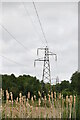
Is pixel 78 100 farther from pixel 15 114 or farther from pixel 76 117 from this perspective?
pixel 15 114

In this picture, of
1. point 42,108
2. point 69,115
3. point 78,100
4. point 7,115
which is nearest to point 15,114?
point 7,115

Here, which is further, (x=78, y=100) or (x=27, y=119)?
(x=78, y=100)

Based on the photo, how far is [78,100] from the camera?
12.0 ft

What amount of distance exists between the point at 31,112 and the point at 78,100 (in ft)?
2.65

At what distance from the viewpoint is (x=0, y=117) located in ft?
11.1

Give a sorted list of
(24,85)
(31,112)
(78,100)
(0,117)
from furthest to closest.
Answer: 1. (24,85)
2. (78,100)
3. (0,117)
4. (31,112)

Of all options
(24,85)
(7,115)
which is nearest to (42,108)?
(7,115)

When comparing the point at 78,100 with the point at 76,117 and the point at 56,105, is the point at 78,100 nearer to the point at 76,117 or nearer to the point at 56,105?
the point at 76,117

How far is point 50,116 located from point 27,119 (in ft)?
0.93

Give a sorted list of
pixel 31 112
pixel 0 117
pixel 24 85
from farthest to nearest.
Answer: pixel 24 85
pixel 0 117
pixel 31 112

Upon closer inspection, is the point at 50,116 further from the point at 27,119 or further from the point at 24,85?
the point at 24,85

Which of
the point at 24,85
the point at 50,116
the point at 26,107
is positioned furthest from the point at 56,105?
the point at 24,85

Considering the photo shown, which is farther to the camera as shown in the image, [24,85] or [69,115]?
[24,85]

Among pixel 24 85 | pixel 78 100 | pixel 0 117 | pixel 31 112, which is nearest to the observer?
pixel 31 112
